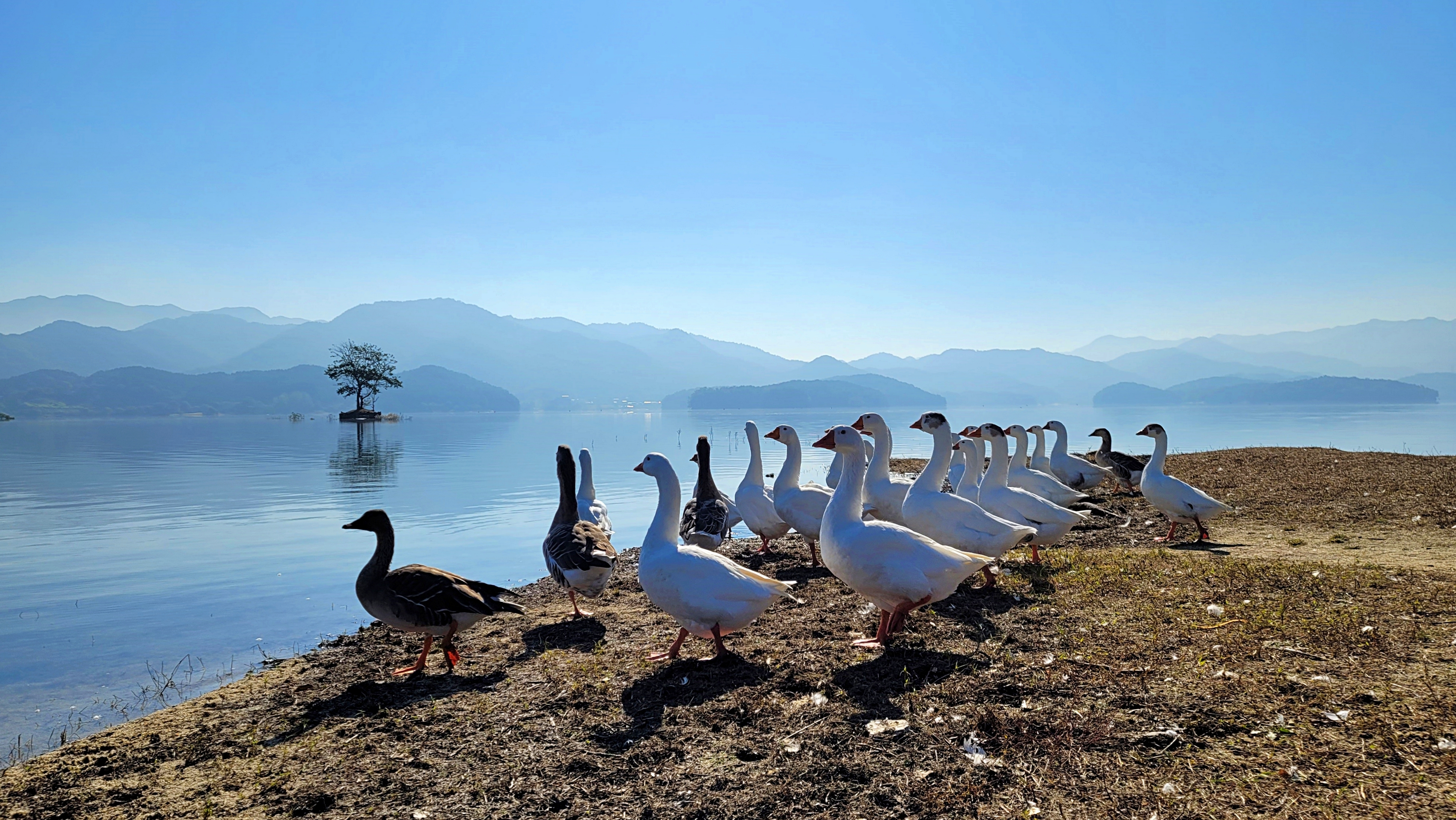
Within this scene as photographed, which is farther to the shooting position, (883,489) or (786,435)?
(786,435)

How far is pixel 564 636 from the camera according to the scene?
8578 mm

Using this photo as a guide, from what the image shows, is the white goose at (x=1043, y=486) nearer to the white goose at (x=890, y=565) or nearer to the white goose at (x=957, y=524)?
the white goose at (x=957, y=524)

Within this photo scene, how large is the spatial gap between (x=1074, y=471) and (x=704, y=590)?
48.9ft

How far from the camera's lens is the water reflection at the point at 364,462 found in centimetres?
2845

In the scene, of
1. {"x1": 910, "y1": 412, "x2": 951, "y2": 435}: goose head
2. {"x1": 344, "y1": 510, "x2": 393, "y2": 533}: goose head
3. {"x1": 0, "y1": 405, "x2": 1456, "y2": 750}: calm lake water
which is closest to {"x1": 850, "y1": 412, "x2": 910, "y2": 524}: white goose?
{"x1": 910, "y1": 412, "x2": 951, "y2": 435}: goose head

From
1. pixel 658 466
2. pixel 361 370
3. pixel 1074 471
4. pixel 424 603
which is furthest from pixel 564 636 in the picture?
pixel 361 370

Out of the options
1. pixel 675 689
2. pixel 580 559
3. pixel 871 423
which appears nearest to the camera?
pixel 675 689

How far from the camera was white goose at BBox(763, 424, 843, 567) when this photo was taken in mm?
11633

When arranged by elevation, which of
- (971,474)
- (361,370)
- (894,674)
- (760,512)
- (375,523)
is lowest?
(894,674)

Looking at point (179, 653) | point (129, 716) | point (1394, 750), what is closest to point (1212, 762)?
point (1394, 750)

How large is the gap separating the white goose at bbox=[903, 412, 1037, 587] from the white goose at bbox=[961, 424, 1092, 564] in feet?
1.40

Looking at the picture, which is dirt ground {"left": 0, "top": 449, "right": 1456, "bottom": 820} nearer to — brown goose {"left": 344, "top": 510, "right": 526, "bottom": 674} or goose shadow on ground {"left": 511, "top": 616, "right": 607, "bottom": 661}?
goose shadow on ground {"left": 511, "top": 616, "right": 607, "bottom": 661}

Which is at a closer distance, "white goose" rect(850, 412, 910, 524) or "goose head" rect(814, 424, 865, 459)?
"goose head" rect(814, 424, 865, 459)

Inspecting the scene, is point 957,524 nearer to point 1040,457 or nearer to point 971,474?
point 971,474
